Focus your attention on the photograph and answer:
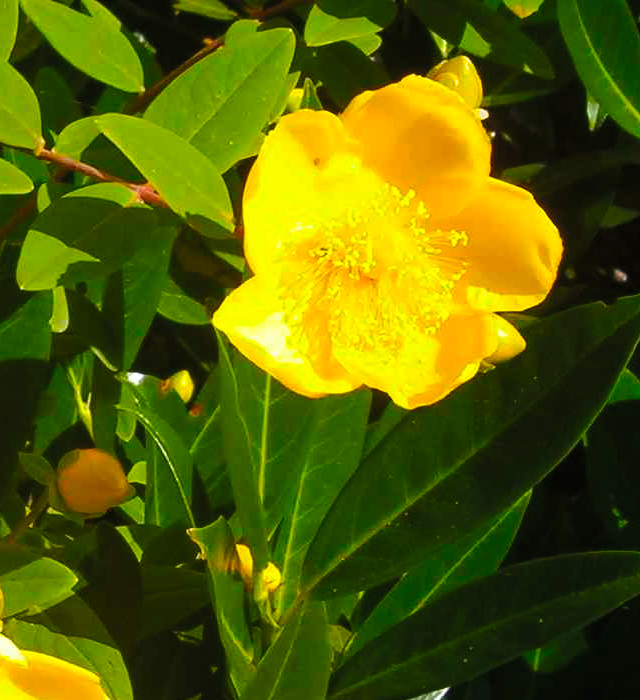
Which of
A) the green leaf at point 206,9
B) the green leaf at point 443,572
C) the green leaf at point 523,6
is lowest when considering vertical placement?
the green leaf at point 443,572

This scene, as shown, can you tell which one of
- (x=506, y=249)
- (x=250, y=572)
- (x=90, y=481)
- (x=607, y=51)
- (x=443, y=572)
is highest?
(x=607, y=51)

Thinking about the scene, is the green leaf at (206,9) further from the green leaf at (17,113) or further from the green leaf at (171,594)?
the green leaf at (171,594)

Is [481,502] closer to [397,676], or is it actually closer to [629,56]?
[397,676]

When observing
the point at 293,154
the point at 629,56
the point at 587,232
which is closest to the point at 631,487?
the point at 587,232

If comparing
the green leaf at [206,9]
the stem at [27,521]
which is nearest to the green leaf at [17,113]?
the stem at [27,521]

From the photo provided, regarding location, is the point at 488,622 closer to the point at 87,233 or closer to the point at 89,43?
the point at 87,233

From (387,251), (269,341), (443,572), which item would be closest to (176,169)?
(269,341)
